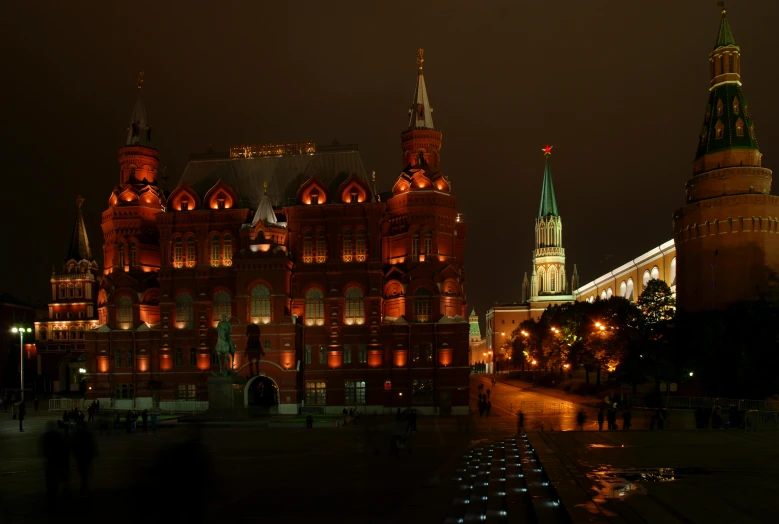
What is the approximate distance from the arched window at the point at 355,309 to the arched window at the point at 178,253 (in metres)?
15.9

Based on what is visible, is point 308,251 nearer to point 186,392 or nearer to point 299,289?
point 299,289

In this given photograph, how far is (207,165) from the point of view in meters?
78.9

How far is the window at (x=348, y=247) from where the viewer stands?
71812 millimetres

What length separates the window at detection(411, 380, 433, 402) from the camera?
68250 mm

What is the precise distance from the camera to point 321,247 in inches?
2842

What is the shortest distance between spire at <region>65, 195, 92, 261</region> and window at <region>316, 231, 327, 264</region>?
7083cm

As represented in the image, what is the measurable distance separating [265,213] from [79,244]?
7188 cm

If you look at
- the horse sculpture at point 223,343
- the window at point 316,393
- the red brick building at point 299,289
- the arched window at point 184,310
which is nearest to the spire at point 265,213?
the red brick building at point 299,289

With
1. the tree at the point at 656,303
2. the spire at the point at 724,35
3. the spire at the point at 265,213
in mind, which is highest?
the spire at the point at 724,35

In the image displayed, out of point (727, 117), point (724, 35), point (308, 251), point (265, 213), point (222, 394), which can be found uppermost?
point (724, 35)

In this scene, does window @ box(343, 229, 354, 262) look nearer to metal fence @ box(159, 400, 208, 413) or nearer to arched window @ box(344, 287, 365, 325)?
arched window @ box(344, 287, 365, 325)

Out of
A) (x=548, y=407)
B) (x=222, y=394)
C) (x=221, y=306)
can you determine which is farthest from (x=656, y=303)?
(x=222, y=394)

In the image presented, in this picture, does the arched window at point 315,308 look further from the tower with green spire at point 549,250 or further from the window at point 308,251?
the tower with green spire at point 549,250

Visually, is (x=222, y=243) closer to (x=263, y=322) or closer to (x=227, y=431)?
(x=263, y=322)
